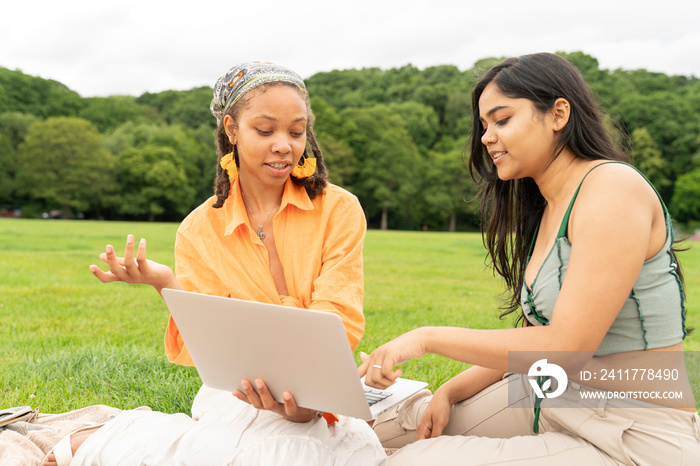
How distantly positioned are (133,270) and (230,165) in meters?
0.74

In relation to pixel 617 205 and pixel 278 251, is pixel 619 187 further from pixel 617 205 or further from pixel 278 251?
pixel 278 251

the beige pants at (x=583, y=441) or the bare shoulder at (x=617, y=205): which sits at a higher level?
the bare shoulder at (x=617, y=205)

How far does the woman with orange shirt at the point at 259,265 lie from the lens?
2.32m

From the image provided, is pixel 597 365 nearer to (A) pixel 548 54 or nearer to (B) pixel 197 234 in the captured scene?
(A) pixel 548 54

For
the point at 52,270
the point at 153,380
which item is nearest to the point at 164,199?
the point at 52,270

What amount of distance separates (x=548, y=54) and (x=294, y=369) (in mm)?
1518

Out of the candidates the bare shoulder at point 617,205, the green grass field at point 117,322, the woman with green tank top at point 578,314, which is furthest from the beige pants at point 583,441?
the green grass field at point 117,322

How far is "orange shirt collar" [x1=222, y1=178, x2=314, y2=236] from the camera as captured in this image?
9.18 feet

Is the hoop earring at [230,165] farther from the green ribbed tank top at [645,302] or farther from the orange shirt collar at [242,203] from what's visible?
the green ribbed tank top at [645,302]

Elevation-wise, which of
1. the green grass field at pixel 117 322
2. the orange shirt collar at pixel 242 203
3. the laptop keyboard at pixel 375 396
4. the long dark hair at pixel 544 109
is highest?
the long dark hair at pixel 544 109

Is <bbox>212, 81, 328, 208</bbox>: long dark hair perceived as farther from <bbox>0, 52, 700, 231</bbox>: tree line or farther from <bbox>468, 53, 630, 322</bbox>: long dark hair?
<bbox>0, 52, 700, 231</bbox>: tree line

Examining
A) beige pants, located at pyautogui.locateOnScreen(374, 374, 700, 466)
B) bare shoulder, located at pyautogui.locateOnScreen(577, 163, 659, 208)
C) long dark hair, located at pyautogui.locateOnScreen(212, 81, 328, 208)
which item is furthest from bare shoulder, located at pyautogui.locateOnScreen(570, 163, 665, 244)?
long dark hair, located at pyautogui.locateOnScreen(212, 81, 328, 208)

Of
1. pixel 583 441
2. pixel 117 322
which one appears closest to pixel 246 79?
pixel 583 441

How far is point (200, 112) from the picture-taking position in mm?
71250
